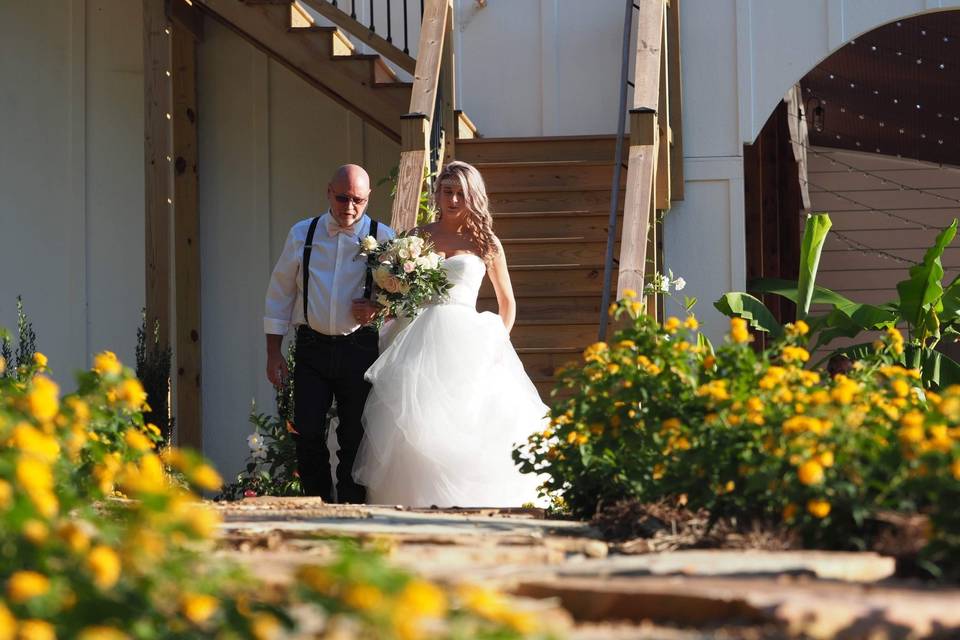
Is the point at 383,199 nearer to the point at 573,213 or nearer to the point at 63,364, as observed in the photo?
the point at 573,213

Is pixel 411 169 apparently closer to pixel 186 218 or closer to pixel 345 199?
pixel 345 199

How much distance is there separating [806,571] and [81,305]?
790 cm

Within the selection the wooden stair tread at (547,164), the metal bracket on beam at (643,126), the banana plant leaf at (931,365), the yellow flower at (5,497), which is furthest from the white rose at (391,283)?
the yellow flower at (5,497)

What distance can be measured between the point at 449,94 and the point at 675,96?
1693 mm

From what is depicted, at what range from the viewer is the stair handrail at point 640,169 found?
19.9 ft

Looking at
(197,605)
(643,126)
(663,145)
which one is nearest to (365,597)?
(197,605)

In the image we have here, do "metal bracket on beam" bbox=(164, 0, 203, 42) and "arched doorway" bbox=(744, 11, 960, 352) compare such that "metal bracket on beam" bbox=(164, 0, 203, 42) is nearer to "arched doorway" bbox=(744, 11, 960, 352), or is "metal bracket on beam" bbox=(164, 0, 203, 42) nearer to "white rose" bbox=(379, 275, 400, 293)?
"white rose" bbox=(379, 275, 400, 293)

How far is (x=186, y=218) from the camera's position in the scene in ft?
30.6

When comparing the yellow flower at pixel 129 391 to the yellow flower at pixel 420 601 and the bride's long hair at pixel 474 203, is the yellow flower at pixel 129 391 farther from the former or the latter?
the bride's long hair at pixel 474 203

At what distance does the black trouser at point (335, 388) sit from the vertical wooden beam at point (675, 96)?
3444 millimetres

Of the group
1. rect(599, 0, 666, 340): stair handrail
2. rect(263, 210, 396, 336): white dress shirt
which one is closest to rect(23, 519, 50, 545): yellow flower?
rect(263, 210, 396, 336): white dress shirt

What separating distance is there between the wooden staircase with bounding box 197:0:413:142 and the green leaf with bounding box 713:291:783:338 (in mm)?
2195

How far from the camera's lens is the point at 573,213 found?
25.6ft

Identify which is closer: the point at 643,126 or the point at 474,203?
the point at 474,203
